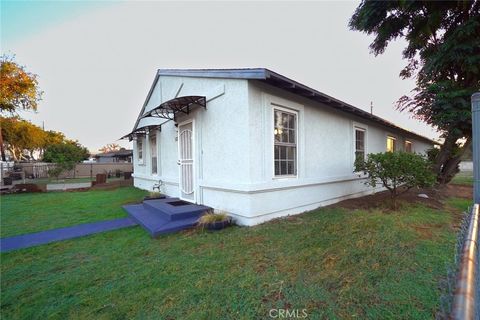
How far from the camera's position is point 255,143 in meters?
5.00

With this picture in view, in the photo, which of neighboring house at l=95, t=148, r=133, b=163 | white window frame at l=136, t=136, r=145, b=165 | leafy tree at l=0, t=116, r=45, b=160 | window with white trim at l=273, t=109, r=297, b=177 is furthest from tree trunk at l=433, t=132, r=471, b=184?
leafy tree at l=0, t=116, r=45, b=160

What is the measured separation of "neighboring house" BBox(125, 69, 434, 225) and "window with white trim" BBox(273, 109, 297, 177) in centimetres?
3

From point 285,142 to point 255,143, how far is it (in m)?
1.24

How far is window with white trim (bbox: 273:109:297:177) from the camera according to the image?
5703 millimetres

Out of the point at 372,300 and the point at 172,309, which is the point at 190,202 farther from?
the point at 372,300

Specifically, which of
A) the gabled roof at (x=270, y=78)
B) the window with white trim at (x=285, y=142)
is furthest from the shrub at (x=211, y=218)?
the gabled roof at (x=270, y=78)

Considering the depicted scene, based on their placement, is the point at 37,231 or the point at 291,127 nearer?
the point at 37,231

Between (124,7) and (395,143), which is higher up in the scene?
(124,7)

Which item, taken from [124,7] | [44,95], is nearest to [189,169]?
[124,7]

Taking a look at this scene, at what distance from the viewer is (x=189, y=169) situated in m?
6.80

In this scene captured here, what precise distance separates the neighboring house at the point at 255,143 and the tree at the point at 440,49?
2.48 metres

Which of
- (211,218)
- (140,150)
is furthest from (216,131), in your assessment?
(140,150)

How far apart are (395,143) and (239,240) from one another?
12.1 metres

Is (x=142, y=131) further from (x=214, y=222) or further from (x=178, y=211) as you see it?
(x=214, y=222)
